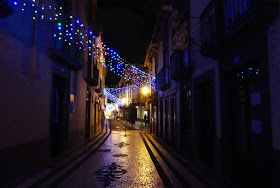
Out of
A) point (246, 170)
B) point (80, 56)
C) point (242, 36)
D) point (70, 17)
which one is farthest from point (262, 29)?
point (80, 56)

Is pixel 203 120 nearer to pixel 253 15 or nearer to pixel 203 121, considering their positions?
pixel 203 121

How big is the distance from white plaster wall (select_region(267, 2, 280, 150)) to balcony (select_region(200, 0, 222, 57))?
1730 millimetres

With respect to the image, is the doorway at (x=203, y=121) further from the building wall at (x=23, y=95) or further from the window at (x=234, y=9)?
the building wall at (x=23, y=95)

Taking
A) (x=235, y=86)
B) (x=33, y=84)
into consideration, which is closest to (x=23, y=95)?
(x=33, y=84)

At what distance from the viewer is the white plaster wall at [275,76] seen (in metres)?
3.80

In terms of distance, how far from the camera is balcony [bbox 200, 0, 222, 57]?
591 centimetres

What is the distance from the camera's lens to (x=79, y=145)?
11594 millimetres

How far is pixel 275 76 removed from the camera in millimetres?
3883

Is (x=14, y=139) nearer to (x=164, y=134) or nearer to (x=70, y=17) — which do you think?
(x=70, y=17)

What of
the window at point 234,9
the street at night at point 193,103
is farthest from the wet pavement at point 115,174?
the window at point 234,9

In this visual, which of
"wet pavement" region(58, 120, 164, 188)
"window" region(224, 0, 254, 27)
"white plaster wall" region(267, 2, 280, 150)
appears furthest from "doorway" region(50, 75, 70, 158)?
"white plaster wall" region(267, 2, 280, 150)

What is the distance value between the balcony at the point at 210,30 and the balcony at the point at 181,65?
6.50 feet

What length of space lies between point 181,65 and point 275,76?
6423mm

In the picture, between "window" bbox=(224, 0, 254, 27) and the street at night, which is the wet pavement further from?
"window" bbox=(224, 0, 254, 27)
